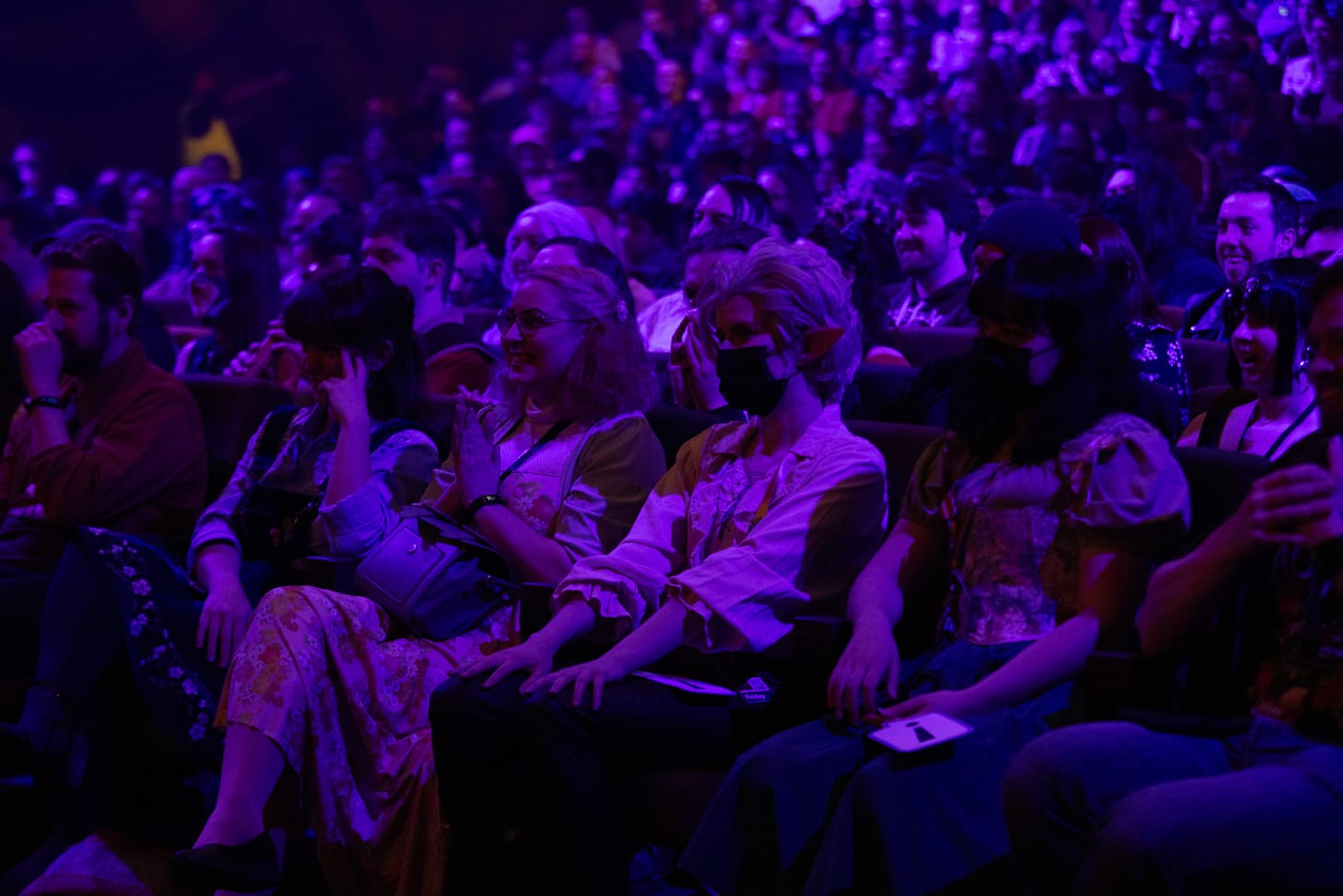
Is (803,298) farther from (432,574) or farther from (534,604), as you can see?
(432,574)

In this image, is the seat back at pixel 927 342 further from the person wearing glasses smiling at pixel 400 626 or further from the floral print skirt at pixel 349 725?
the floral print skirt at pixel 349 725

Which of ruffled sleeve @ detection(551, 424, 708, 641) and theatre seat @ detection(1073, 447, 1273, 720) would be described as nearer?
theatre seat @ detection(1073, 447, 1273, 720)

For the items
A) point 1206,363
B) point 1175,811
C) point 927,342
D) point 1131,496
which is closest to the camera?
point 1175,811

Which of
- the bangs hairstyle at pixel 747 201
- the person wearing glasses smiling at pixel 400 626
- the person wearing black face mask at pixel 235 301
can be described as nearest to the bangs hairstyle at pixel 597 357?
the person wearing glasses smiling at pixel 400 626

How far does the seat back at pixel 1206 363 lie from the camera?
11.5 feet

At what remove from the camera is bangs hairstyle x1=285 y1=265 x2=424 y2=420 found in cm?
284

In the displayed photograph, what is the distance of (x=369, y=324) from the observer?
285 cm

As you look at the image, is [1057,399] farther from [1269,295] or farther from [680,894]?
[680,894]

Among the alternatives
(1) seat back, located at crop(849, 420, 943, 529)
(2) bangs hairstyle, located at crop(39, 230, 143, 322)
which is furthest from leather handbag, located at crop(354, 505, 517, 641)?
(2) bangs hairstyle, located at crop(39, 230, 143, 322)

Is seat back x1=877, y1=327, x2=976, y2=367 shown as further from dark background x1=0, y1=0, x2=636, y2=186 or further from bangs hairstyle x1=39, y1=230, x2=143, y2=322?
dark background x1=0, y1=0, x2=636, y2=186

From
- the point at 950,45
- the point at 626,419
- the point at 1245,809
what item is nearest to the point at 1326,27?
the point at 950,45

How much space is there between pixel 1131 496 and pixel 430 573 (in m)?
1.15

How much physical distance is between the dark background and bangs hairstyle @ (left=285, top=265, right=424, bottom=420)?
915cm

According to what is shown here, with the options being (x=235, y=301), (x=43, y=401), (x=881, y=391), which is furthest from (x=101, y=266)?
(x=881, y=391)
